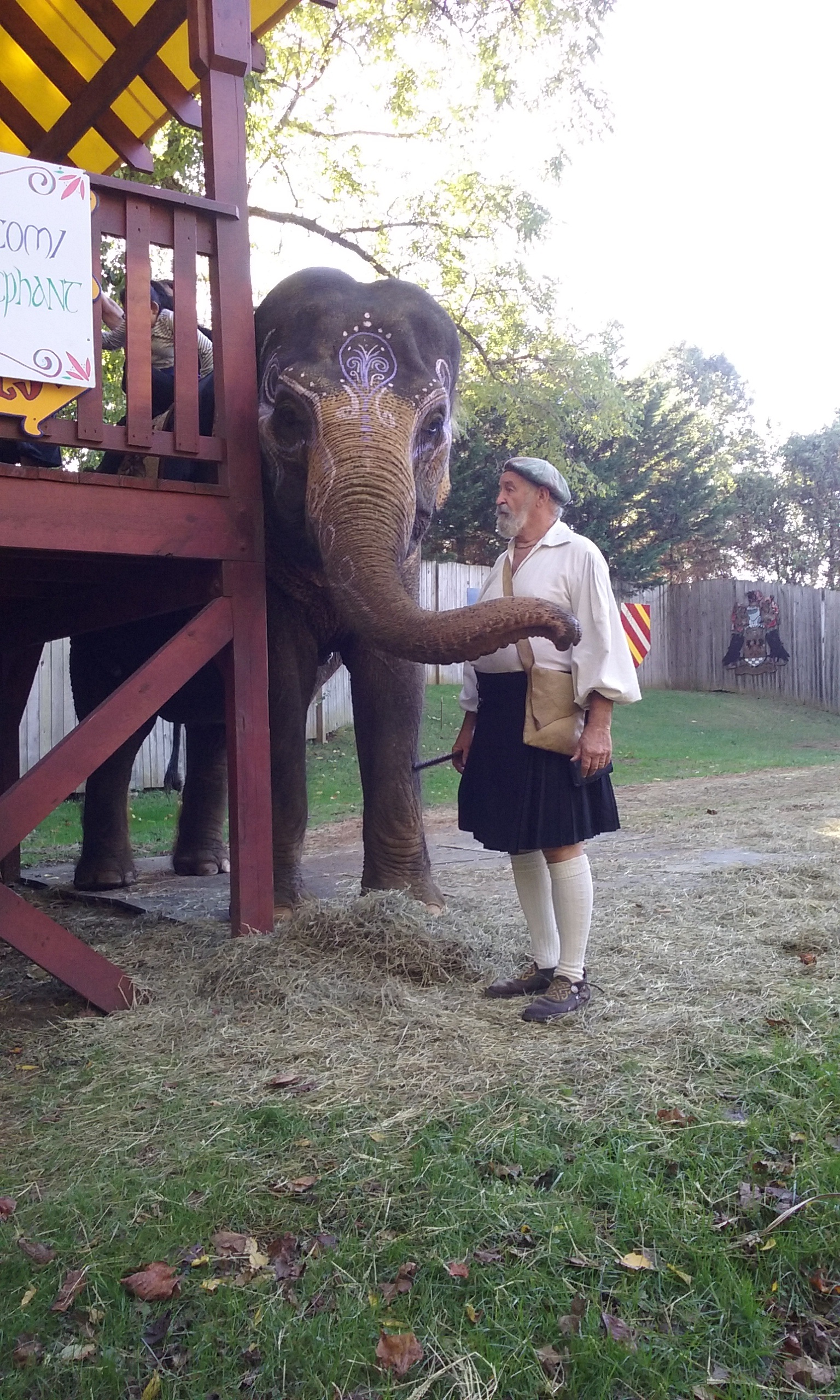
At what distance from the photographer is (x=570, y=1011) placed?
13.6ft

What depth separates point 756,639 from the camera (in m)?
27.9

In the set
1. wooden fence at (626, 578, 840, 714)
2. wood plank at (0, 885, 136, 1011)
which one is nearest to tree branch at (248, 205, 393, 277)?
wood plank at (0, 885, 136, 1011)

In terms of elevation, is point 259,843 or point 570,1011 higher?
point 259,843

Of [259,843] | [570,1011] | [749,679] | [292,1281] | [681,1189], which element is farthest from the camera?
[749,679]

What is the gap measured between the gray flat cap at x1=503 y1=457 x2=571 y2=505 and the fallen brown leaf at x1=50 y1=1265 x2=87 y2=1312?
2.96 metres

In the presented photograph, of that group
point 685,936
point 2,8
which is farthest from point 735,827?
point 2,8

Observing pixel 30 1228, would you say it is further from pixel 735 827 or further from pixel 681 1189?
pixel 735 827

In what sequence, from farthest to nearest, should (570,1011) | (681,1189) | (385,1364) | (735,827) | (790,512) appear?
(790,512), (735,827), (570,1011), (681,1189), (385,1364)

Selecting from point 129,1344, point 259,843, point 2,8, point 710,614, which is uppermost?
point 2,8

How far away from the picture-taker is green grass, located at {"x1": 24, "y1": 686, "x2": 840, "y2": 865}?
1169cm

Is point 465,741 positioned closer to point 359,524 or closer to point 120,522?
point 359,524

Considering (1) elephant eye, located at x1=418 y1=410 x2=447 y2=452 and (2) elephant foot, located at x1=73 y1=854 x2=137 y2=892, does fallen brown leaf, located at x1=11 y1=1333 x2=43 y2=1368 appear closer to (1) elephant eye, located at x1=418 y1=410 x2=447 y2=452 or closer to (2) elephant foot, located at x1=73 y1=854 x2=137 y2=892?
(1) elephant eye, located at x1=418 y1=410 x2=447 y2=452

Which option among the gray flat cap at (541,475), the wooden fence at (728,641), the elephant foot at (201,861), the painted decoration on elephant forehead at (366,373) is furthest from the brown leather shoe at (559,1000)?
the wooden fence at (728,641)

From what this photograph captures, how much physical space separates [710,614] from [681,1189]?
26.9 meters
